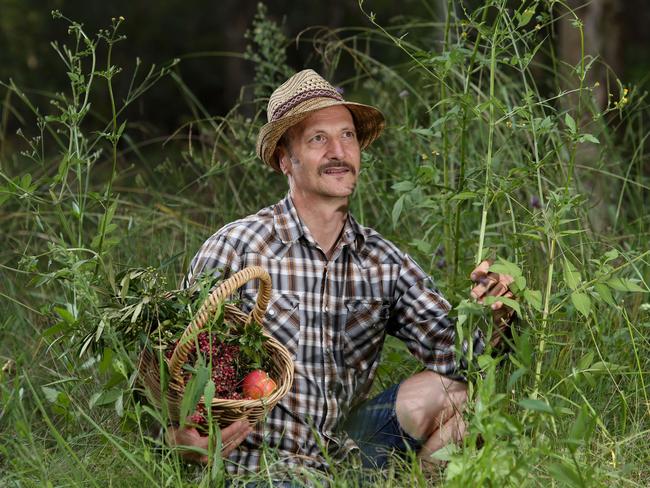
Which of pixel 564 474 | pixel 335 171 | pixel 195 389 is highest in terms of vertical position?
pixel 335 171

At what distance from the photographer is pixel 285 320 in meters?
3.34

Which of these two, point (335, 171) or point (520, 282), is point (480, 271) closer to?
point (520, 282)

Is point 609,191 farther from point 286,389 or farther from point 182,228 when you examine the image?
point 286,389

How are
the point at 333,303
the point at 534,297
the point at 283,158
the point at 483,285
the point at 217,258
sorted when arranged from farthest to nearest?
1. the point at 283,158
2. the point at 333,303
3. the point at 217,258
4. the point at 483,285
5. the point at 534,297

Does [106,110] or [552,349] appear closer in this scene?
[552,349]

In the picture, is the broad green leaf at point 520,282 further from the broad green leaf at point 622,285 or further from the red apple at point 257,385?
the red apple at point 257,385

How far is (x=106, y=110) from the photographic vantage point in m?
15.6

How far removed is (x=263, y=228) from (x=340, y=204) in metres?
0.25

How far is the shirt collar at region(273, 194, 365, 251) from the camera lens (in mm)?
3371

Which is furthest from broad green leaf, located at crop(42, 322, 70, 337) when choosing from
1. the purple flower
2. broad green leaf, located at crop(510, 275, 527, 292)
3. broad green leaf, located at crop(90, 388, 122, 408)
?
the purple flower

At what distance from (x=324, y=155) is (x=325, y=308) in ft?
1.54

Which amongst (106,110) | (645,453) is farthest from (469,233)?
(106,110)

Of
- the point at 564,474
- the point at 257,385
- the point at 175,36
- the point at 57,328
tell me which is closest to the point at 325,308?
the point at 257,385

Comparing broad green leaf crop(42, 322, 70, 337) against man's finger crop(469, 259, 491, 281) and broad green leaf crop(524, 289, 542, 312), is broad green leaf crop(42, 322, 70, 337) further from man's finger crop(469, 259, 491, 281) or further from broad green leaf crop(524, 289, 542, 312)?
broad green leaf crop(524, 289, 542, 312)
